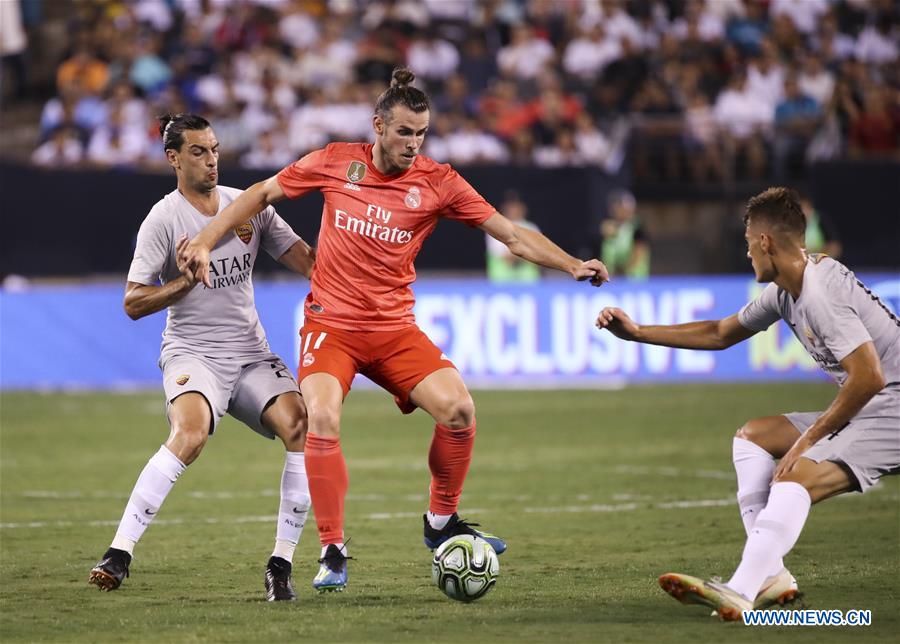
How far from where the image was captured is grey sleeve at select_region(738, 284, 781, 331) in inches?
264

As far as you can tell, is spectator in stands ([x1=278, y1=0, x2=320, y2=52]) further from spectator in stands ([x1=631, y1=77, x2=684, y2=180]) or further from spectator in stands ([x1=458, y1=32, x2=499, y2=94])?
spectator in stands ([x1=631, y1=77, x2=684, y2=180])

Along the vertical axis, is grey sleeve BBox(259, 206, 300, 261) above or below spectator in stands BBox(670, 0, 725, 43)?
below

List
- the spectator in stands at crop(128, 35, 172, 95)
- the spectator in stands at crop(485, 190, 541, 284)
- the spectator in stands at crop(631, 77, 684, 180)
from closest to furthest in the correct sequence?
1. the spectator in stands at crop(485, 190, 541, 284)
2. the spectator in stands at crop(631, 77, 684, 180)
3. the spectator in stands at crop(128, 35, 172, 95)

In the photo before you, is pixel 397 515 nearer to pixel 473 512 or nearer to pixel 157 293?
pixel 473 512

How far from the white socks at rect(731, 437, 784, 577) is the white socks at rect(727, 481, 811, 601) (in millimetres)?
526

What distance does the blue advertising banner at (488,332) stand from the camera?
1820 cm

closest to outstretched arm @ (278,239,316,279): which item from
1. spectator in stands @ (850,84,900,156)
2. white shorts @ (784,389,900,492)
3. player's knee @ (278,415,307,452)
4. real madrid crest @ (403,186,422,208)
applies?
real madrid crest @ (403,186,422,208)

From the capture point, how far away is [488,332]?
18484 millimetres

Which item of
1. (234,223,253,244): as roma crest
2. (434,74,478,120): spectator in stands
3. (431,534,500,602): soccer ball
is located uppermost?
(434,74,478,120): spectator in stands

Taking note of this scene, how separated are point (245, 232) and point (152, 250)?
51 centimetres

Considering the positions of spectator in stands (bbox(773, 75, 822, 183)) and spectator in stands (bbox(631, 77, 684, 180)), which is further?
spectator in stands (bbox(631, 77, 684, 180))

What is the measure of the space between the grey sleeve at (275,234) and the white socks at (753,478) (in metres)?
2.69

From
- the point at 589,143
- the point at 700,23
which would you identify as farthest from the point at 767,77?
the point at 589,143

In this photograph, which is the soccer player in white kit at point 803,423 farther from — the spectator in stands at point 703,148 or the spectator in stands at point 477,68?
the spectator in stands at point 477,68
